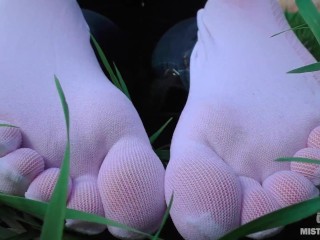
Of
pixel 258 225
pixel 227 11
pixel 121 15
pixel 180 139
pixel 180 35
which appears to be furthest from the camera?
pixel 121 15

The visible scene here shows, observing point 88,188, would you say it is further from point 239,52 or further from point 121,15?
point 121,15

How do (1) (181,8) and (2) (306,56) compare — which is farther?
(1) (181,8)

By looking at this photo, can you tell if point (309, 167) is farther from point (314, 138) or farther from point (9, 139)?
point (9, 139)

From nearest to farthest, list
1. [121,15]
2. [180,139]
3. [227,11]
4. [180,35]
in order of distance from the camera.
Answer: [180,139] < [227,11] < [180,35] < [121,15]

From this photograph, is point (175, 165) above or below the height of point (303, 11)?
below

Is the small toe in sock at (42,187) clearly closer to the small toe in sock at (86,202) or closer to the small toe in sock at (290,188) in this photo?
the small toe in sock at (86,202)

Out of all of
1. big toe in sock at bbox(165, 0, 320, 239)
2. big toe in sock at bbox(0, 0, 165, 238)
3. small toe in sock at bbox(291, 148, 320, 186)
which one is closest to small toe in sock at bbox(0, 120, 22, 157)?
big toe in sock at bbox(0, 0, 165, 238)

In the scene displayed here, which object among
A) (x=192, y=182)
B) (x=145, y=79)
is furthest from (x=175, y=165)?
Result: (x=145, y=79)

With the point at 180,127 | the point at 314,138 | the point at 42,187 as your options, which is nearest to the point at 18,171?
the point at 42,187
